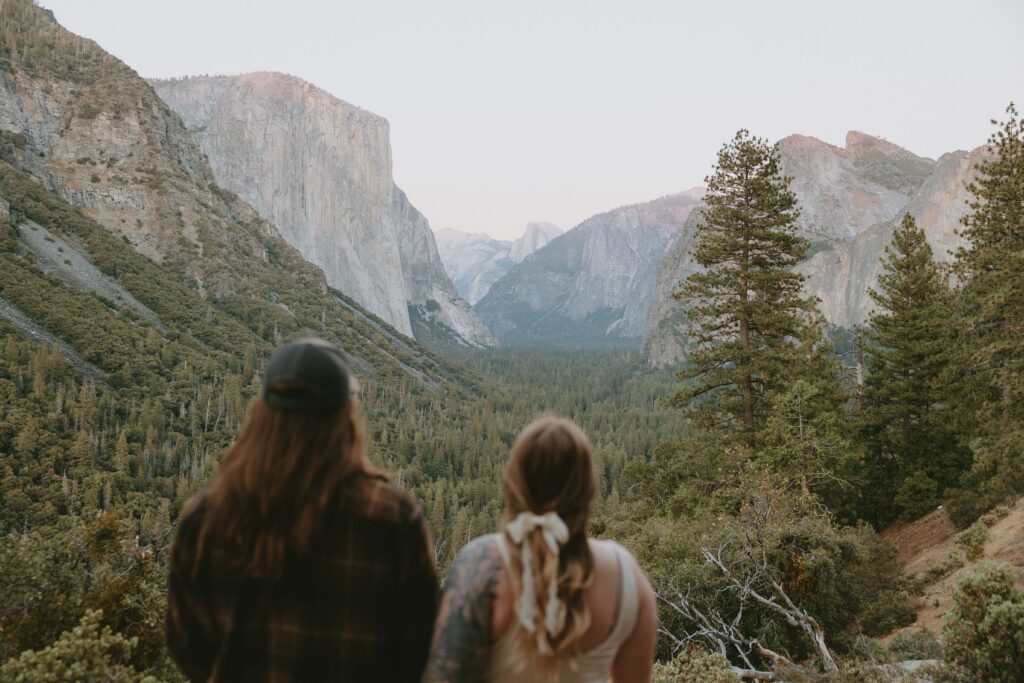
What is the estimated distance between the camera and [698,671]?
6195 mm

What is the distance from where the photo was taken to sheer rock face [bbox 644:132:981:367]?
326 ft

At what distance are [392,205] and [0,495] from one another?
536 feet

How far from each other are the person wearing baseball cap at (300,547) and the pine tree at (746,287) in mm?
16628

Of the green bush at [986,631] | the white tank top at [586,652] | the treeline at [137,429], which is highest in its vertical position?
the white tank top at [586,652]

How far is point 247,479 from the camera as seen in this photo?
6.74ft

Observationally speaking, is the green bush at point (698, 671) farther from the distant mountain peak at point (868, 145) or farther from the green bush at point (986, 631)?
the distant mountain peak at point (868, 145)

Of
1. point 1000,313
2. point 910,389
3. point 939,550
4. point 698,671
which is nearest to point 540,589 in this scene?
point 698,671

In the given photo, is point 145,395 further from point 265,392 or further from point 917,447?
point 265,392

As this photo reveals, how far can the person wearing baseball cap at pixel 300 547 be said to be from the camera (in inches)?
81.4

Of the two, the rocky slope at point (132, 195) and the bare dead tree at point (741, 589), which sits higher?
the rocky slope at point (132, 195)

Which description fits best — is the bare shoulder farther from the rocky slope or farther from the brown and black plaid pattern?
the rocky slope

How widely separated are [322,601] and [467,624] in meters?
0.49

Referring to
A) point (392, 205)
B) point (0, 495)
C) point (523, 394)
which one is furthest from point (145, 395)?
point (392, 205)

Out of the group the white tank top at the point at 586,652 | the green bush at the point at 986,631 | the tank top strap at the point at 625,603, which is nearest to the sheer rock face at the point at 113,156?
the green bush at the point at 986,631
